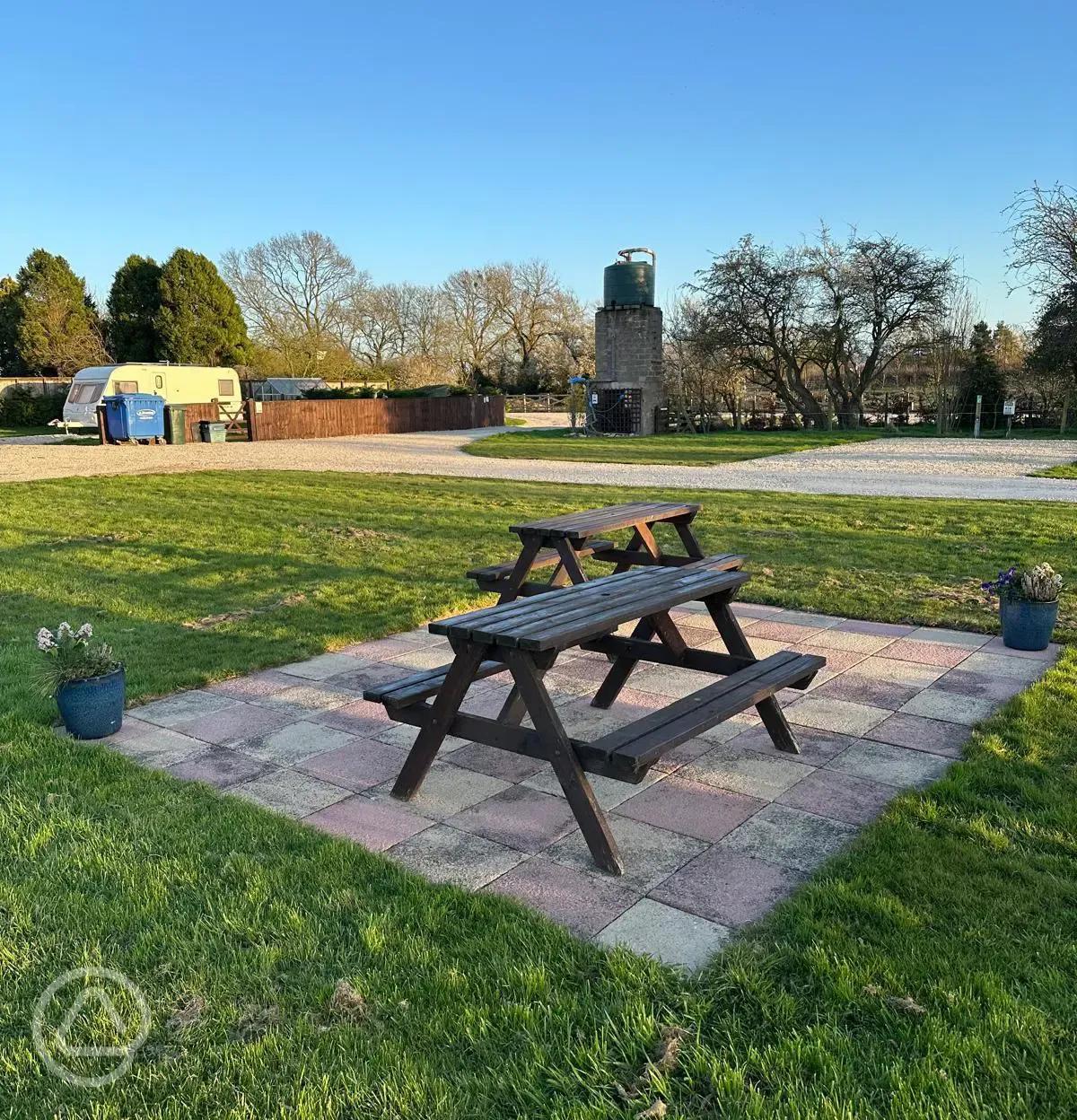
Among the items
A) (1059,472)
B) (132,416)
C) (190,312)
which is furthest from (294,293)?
(1059,472)

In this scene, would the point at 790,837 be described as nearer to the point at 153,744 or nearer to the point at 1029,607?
the point at 153,744

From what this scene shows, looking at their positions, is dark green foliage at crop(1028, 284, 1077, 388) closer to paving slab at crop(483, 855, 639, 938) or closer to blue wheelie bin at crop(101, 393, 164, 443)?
blue wheelie bin at crop(101, 393, 164, 443)

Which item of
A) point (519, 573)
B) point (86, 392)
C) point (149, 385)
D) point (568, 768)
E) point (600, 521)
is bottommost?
point (568, 768)

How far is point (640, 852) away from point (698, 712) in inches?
21.0

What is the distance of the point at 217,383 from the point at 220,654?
28.2 meters

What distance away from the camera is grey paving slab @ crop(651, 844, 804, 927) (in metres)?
2.62

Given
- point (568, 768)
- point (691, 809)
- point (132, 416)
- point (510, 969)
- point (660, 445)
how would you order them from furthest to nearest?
1. point (660, 445)
2. point (132, 416)
3. point (691, 809)
4. point (568, 768)
5. point (510, 969)

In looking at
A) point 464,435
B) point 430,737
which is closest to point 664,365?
point 464,435

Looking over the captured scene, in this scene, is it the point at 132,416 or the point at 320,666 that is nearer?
the point at 320,666

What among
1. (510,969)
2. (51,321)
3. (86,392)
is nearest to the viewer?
(510,969)

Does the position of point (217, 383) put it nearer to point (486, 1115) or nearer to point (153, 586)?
point (153, 586)

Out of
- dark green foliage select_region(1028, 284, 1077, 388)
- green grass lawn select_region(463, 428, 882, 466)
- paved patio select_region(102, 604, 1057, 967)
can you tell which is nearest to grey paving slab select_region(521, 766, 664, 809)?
paved patio select_region(102, 604, 1057, 967)

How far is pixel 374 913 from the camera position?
257 cm

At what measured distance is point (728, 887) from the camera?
9.04 ft
